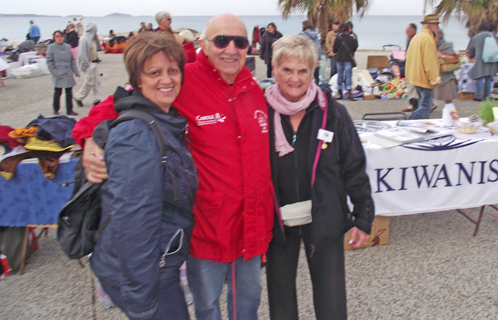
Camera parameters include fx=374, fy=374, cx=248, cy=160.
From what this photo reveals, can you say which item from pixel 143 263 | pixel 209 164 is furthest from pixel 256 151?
pixel 143 263

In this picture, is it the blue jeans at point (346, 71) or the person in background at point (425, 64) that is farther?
the blue jeans at point (346, 71)

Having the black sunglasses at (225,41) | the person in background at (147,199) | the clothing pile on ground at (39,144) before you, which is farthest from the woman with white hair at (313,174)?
the clothing pile on ground at (39,144)

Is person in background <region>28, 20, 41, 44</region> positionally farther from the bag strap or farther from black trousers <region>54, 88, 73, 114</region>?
the bag strap

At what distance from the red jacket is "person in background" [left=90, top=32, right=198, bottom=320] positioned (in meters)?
0.15

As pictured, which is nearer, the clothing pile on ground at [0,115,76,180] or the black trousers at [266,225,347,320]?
the black trousers at [266,225,347,320]

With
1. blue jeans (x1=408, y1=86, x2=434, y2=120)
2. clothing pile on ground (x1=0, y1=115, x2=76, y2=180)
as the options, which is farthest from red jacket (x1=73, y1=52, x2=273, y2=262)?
blue jeans (x1=408, y1=86, x2=434, y2=120)

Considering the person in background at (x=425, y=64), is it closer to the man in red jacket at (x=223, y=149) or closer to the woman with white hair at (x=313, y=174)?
the woman with white hair at (x=313, y=174)

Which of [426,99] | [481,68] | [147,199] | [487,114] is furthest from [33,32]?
[147,199]

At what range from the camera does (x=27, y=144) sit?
3.03 m

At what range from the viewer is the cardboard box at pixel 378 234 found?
3.42 m

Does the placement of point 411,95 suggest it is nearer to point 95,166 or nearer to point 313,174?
point 313,174

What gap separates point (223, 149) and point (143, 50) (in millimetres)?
546

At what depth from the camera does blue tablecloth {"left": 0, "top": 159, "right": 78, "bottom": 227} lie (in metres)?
3.06

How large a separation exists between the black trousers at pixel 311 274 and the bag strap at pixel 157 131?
0.82 meters
